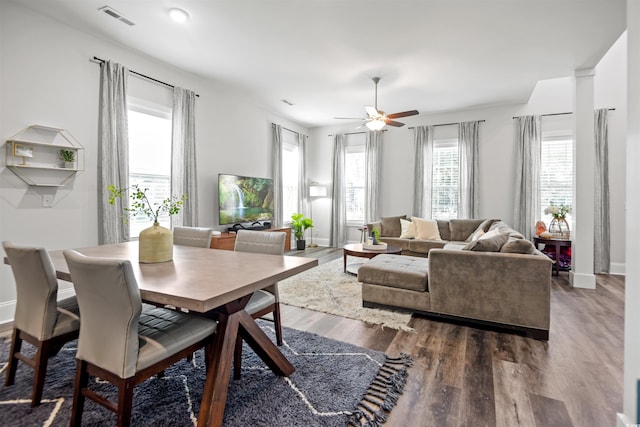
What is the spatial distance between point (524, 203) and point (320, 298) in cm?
432

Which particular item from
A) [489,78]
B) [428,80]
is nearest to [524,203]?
[489,78]

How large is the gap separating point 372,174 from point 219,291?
596 centimetres

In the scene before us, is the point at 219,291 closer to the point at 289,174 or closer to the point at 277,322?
the point at 277,322

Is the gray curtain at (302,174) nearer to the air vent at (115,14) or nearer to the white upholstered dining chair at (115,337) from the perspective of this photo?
the air vent at (115,14)

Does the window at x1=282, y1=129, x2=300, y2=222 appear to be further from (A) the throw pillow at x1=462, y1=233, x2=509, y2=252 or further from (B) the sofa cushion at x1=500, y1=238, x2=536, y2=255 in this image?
(B) the sofa cushion at x1=500, y1=238, x2=536, y2=255

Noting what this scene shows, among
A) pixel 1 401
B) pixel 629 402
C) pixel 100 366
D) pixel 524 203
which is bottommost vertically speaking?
pixel 1 401

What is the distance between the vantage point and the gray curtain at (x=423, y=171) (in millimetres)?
6348

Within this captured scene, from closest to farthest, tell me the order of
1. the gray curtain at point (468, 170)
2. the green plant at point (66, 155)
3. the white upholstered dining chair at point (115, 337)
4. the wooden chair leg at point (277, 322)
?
1. the white upholstered dining chair at point (115, 337)
2. the wooden chair leg at point (277, 322)
3. the green plant at point (66, 155)
4. the gray curtain at point (468, 170)

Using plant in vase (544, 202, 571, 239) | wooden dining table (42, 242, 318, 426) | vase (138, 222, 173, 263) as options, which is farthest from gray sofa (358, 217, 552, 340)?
plant in vase (544, 202, 571, 239)

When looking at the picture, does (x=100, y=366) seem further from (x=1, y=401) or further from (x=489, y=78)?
(x=489, y=78)

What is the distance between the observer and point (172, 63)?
161 inches

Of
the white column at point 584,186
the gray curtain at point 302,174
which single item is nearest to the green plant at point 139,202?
the gray curtain at point 302,174

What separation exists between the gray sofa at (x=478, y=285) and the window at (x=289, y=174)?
4.06m

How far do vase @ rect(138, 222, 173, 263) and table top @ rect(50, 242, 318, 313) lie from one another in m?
0.06
